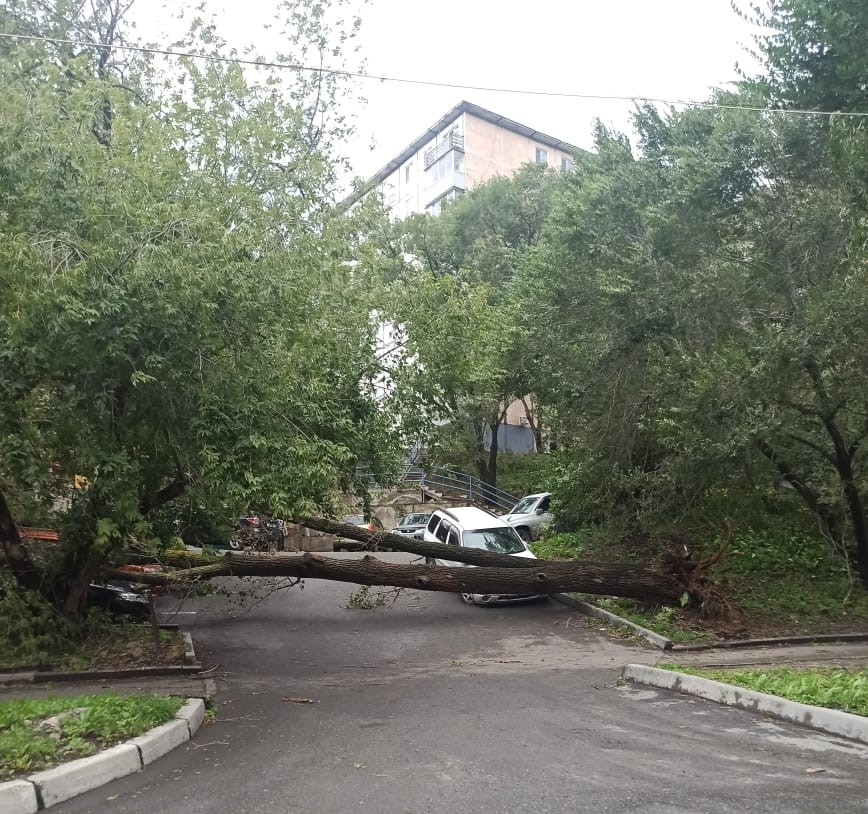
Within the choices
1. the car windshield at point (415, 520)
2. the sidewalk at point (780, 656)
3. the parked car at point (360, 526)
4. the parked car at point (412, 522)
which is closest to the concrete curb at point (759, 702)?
the sidewalk at point (780, 656)

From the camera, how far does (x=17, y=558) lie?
10969mm

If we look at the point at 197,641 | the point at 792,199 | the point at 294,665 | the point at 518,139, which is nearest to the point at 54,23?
the point at 197,641

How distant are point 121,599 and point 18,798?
9.37m

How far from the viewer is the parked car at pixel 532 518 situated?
23078mm

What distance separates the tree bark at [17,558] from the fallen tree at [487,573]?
1.79 m

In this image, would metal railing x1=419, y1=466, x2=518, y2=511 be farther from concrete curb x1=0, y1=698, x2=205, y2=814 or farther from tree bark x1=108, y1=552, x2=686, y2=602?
concrete curb x1=0, y1=698, x2=205, y2=814

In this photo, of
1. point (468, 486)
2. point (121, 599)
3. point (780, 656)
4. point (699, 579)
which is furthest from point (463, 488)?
point (780, 656)

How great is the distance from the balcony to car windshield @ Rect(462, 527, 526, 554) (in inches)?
1400

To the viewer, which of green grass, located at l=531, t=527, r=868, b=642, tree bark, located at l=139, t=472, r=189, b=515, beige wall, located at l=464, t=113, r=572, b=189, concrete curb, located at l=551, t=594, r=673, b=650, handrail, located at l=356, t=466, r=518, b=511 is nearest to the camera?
tree bark, located at l=139, t=472, r=189, b=515

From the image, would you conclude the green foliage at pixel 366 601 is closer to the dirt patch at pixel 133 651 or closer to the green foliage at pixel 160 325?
the dirt patch at pixel 133 651

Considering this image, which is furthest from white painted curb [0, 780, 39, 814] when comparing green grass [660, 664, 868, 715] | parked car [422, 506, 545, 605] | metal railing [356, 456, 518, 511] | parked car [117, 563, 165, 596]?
metal railing [356, 456, 518, 511]

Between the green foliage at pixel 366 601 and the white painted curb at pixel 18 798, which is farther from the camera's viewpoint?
the green foliage at pixel 366 601

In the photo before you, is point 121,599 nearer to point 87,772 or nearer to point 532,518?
point 87,772

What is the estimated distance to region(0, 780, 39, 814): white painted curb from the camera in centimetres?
460
